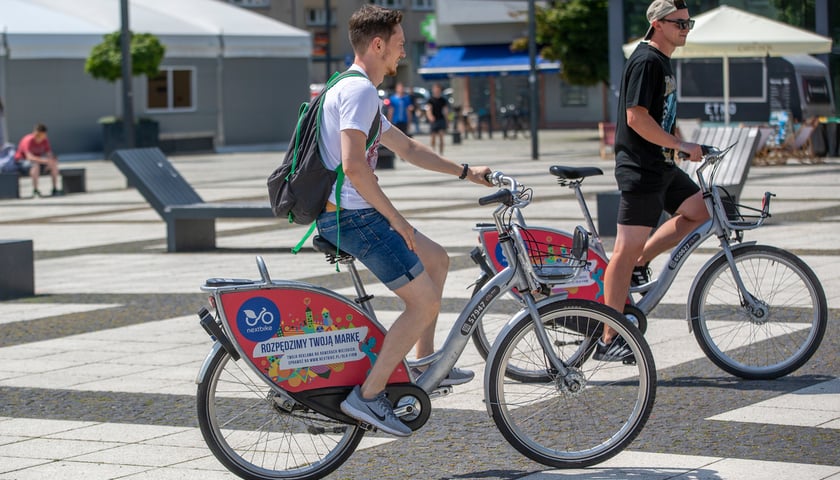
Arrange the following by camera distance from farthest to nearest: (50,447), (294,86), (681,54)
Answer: (294,86), (681,54), (50,447)

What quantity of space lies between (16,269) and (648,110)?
226 inches

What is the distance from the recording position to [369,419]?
4.88 meters

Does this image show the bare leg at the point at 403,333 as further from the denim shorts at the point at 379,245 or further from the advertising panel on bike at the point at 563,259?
the advertising panel on bike at the point at 563,259

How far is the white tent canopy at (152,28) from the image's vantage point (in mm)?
34906

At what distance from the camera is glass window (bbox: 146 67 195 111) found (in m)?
38.4

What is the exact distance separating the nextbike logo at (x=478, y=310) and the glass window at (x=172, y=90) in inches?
1336

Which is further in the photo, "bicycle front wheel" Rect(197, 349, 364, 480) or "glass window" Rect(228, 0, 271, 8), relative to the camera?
"glass window" Rect(228, 0, 271, 8)

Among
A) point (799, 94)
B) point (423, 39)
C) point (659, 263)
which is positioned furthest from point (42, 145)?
point (423, 39)

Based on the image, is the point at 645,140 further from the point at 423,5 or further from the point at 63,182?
the point at 423,5

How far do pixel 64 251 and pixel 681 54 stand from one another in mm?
11723

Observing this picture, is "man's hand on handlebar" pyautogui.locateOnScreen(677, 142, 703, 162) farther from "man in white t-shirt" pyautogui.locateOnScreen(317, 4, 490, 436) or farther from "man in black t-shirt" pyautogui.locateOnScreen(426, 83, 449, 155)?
"man in black t-shirt" pyautogui.locateOnScreen(426, 83, 449, 155)

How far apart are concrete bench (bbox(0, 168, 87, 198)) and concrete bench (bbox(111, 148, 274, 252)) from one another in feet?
28.2

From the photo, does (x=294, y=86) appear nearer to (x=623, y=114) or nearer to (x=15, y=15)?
(x=15, y=15)

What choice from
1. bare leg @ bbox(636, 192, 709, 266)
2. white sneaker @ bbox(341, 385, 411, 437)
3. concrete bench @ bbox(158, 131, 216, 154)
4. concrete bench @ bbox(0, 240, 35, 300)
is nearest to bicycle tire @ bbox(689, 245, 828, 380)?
bare leg @ bbox(636, 192, 709, 266)
